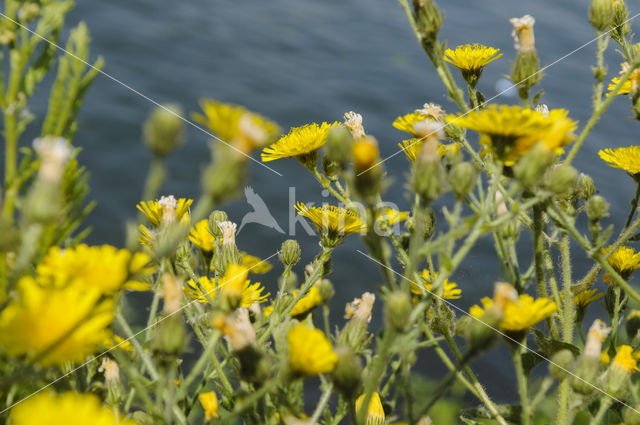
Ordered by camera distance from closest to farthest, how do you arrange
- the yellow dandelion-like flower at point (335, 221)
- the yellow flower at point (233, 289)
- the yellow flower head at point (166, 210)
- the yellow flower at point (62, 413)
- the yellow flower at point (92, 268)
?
the yellow flower at point (62, 413) < the yellow flower at point (92, 268) < the yellow flower at point (233, 289) < the yellow flower head at point (166, 210) < the yellow dandelion-like flower at point (335, 221)

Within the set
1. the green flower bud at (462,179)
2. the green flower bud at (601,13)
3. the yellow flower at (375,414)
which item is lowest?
the yellow flower at (375,414)

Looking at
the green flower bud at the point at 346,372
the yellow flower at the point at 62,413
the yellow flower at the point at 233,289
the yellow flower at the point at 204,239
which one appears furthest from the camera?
the yellow flower at the point at 204,239

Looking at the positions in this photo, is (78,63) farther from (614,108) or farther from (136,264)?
(614,108)

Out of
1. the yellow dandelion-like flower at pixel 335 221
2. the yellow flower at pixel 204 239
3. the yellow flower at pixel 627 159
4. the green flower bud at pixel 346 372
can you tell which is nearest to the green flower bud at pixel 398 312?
the green flower bud at pixel 346 372

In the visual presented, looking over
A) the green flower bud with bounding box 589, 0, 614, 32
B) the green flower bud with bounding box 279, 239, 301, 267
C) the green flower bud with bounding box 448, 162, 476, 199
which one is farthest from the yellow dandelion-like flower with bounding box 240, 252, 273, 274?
the green flower bud with bounding box 589, 0, 614, 32

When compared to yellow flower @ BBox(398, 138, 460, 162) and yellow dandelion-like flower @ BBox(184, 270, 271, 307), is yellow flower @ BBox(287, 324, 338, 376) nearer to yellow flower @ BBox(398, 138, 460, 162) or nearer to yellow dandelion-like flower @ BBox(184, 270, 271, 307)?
yellow dandelion-like flower @ BBox(184, 270, 271, 307)

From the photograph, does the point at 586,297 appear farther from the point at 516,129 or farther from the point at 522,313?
the point at 516,129

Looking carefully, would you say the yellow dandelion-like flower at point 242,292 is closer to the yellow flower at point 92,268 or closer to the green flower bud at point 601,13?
the yellow flower at point 92,268

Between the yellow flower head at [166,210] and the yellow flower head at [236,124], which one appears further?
the yellow flower head at [166,210]
